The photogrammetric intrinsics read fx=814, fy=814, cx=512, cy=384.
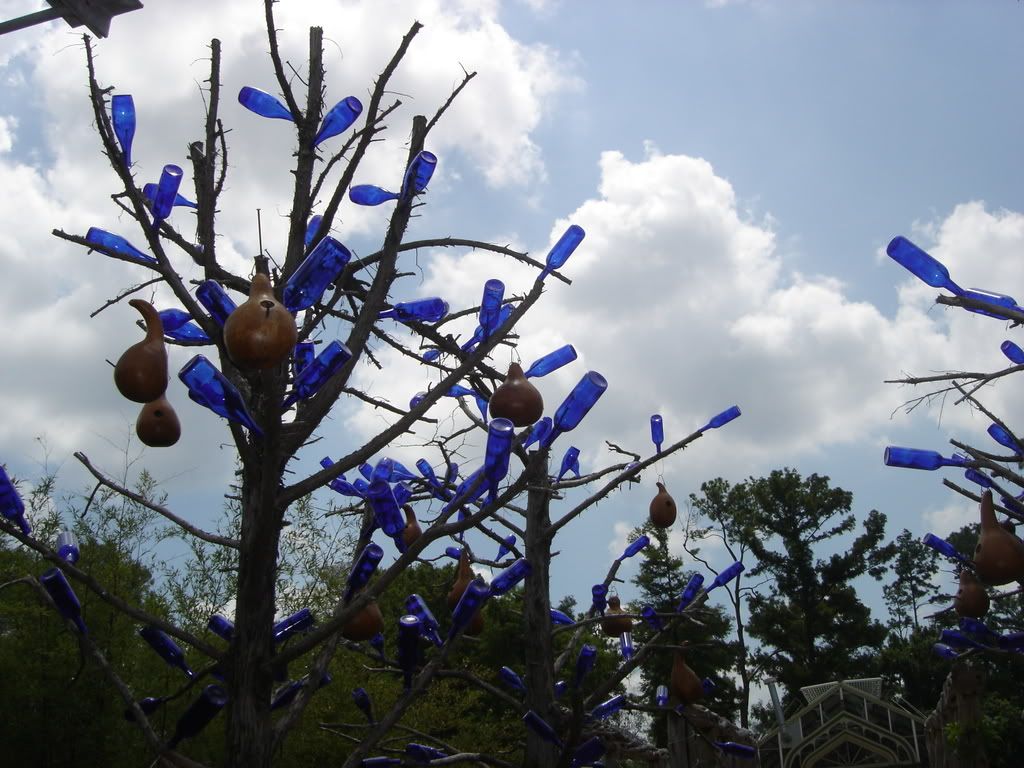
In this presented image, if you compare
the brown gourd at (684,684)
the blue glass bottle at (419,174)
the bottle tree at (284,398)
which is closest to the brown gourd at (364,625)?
the bottle tree at (284,398)

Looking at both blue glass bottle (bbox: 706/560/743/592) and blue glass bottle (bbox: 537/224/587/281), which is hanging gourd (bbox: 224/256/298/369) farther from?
blue glass bottle (bbox: 706/560/743/592)

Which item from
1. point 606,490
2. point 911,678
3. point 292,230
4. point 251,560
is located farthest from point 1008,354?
point 911,678

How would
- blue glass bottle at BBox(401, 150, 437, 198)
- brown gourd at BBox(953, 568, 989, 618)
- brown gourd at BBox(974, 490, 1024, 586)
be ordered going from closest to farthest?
blue glass bottle at BBox(401, 150, 437, 198) < brown gourd at BBox(974, 490, 1024, 586) < brown gourd at BBox(953, 568, 989, 618)

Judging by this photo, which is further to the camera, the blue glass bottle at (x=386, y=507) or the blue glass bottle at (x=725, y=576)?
the blue glass bottle at (x=725, y=576)

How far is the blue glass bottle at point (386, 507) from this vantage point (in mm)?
2275

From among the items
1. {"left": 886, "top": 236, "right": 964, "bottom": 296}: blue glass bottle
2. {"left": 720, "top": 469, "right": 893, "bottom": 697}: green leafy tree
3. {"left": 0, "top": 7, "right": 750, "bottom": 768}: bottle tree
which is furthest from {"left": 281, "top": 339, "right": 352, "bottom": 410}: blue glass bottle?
{"left": 720, "top": 469, "right": 893, "bottom": 697}: green leafy tree

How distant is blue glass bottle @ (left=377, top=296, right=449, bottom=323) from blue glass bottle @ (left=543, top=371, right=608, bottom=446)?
2.64 feet

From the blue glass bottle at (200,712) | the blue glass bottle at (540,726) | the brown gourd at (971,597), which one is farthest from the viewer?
the brown gourd at (971,597)

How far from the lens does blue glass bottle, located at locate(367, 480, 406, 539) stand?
7.47 feet

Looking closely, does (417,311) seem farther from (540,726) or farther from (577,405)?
(540,726)

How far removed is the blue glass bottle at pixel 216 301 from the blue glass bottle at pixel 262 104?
0.85 m

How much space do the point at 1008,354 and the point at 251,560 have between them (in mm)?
4051

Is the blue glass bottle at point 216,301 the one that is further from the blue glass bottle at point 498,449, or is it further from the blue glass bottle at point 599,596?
the blue glass bottle at point 599,596

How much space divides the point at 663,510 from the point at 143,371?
3.58 metres
